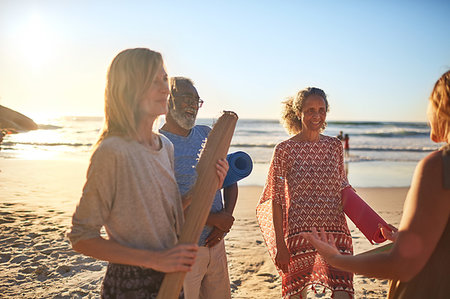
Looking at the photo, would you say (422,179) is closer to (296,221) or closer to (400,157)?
(296,221)

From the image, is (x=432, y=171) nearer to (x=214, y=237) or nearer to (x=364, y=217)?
(x=364, y=217)

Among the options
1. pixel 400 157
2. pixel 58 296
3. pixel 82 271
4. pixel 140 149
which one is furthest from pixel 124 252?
pixel 400 157

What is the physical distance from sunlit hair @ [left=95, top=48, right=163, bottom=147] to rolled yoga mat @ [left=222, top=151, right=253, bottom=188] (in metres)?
0.86

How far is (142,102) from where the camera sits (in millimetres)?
1510

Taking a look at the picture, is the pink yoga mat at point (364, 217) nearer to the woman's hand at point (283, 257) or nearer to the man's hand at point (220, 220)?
the woman's hand at point (283, 257)

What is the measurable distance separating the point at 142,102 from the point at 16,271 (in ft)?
13.3

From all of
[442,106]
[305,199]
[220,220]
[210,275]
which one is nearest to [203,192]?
[442,106]

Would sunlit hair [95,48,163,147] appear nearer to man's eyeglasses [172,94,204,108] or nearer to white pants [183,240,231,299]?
man's eyeglasses [172,94,204,108]

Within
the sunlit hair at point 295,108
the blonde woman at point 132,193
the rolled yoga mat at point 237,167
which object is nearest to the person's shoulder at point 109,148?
the blonde woman at point 132,193

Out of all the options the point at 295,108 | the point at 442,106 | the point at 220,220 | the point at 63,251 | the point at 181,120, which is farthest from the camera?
the point at 63,251

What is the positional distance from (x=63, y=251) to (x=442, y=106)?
522 cm

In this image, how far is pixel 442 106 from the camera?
1257mm

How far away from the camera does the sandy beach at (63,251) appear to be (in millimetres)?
4074

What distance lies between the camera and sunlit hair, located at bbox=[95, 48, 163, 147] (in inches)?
56.9
